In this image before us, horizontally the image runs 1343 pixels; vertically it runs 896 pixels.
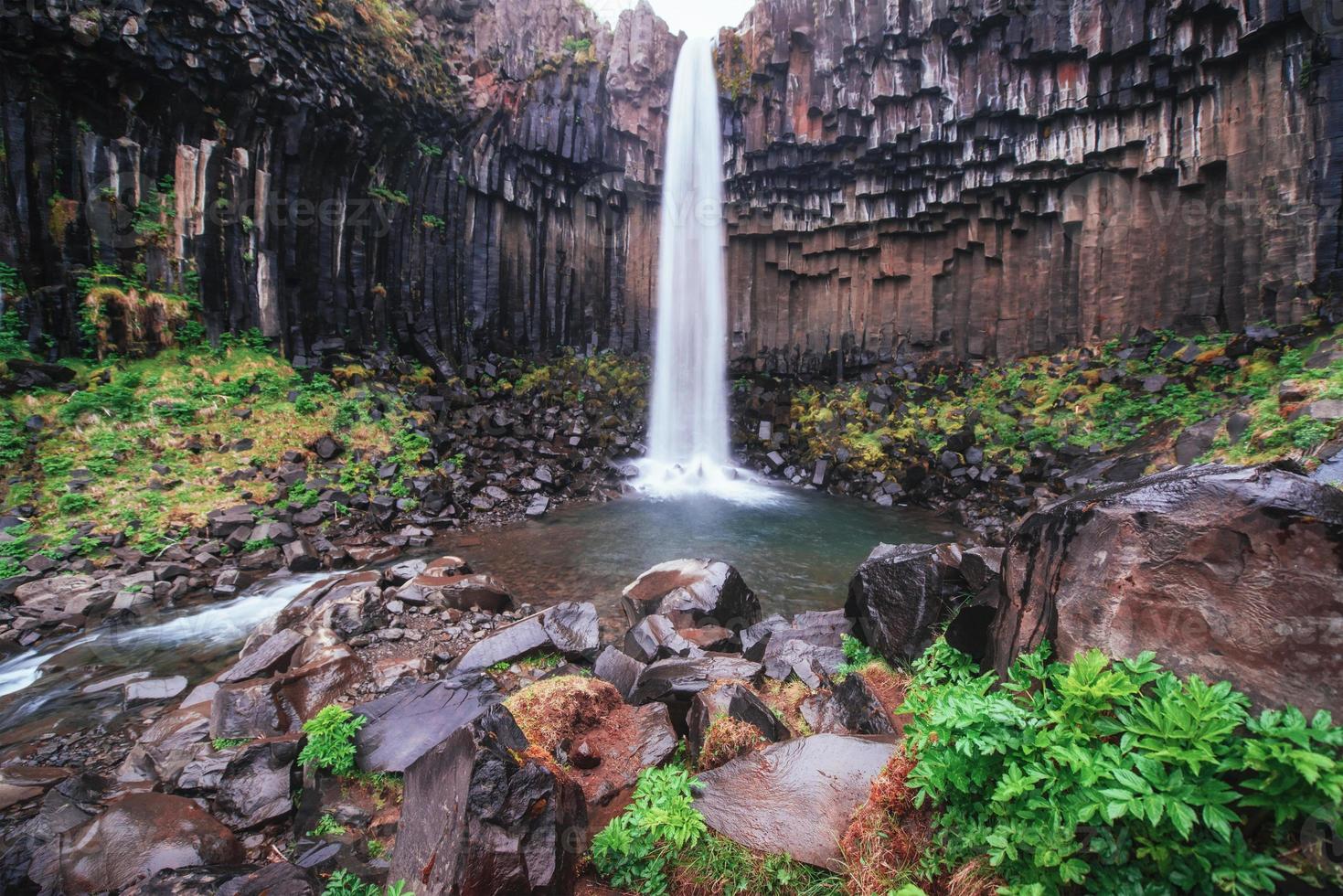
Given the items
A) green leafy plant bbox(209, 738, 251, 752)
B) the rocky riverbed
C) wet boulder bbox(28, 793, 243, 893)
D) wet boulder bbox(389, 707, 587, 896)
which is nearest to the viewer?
the rocky riverbed

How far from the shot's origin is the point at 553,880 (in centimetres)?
273

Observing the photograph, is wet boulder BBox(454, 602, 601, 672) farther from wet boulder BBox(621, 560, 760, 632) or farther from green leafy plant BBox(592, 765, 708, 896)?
green leafy plant BBox(592, 765, 708, 896)

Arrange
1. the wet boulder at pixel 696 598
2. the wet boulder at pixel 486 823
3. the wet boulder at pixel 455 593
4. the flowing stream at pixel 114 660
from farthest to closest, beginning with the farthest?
the wet boulder at pixel 455 593, the wet boulder at pixel 696 598, the flowing stream at pixel 114 660, the wet boulder at pixel 486 823

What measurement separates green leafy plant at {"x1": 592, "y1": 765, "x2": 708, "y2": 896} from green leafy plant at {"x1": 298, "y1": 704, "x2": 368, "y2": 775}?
2.27 metres

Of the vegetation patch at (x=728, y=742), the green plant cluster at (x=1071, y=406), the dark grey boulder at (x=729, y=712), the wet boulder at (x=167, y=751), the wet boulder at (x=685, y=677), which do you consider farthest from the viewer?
the green plant cluster at (x=1071, y=406)

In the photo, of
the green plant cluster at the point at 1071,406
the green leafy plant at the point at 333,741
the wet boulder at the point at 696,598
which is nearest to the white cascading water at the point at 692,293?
the green plant cluster at the point at 1071,406

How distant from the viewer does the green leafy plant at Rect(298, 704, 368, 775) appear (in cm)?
407

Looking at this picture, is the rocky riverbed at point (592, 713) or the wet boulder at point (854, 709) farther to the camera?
the wet boulder at point (854, 709)

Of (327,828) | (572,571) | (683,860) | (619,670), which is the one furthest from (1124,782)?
(572,571)

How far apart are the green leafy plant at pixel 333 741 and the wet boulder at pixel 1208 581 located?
446 centimetres

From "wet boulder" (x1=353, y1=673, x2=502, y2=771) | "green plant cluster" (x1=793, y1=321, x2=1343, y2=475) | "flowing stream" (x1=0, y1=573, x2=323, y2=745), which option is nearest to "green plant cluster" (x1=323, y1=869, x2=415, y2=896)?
"wet boulder" (x1=353, y1=673, x2=502, y2=771)

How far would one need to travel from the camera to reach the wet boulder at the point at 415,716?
164 inches

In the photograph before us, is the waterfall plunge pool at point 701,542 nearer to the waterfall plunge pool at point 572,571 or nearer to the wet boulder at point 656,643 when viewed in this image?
the waterfall plunge pool at point 572,571

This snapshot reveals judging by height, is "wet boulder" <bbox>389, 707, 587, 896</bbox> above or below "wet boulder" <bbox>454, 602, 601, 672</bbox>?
above
